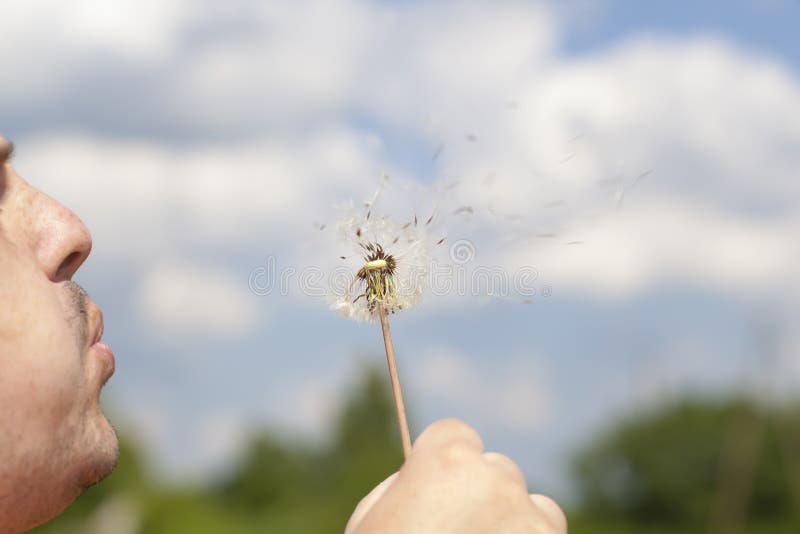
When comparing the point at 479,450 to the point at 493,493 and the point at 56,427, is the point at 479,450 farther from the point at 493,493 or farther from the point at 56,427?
the point at 56,427

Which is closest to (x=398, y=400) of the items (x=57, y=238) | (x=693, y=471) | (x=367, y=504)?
(x=367, y=504)

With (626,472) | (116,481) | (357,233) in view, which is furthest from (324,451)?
(357,233)

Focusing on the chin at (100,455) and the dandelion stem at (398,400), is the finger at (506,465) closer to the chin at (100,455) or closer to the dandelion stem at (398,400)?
the dandelion stem at (398,400)

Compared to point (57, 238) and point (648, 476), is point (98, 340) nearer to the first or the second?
point (57, 238)

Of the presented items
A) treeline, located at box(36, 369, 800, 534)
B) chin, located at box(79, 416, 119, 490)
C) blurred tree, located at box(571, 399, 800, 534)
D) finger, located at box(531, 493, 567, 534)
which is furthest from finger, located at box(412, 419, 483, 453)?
blurred tree, located at box(571, 399, 800, 534)

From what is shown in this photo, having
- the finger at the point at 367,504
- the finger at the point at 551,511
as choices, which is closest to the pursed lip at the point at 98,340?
the finger at the point at 367,504

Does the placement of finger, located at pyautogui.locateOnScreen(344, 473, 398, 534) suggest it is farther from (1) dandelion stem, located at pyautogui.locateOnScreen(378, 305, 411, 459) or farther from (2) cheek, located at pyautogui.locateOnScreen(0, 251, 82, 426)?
(2) cheek, located at pyautogui.locateOnScreen(0, 251, 82, 426)

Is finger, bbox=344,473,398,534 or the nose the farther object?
the nose

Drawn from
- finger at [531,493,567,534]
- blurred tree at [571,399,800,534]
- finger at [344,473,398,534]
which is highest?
finger at [344,473,398,534]
